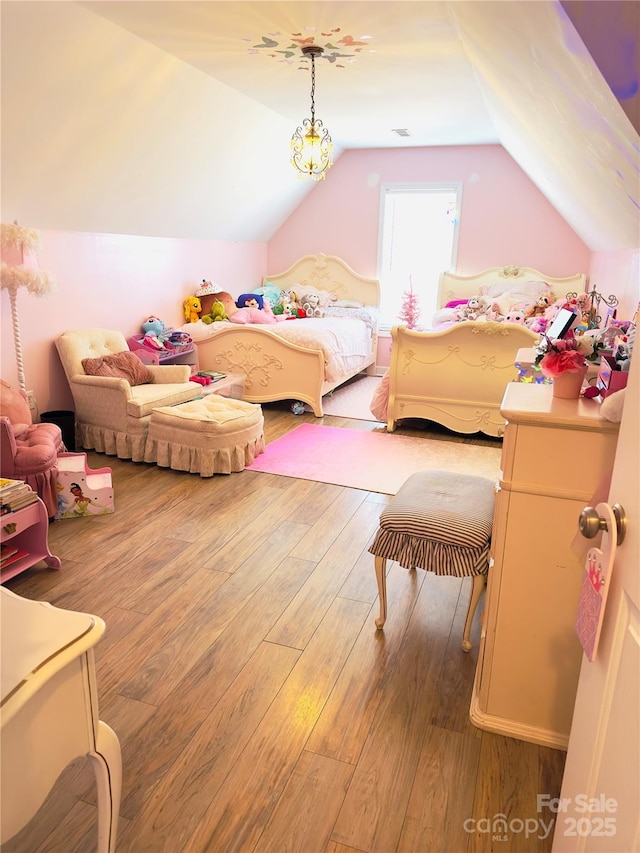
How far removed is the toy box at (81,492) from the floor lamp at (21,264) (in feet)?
3.58

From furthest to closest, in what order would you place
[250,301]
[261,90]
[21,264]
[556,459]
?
1. [250,301]
2. [261,90]
3. [21,264]
4. [556,459]

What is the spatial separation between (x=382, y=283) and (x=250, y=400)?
8.76ft

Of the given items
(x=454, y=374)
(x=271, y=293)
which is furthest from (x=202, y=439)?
(x=271, y=293)

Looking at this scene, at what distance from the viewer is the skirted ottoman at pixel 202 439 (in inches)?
149

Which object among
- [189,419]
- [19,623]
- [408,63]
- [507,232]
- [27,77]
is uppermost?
[408,63]

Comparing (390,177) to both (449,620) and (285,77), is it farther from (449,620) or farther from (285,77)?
(449,620)

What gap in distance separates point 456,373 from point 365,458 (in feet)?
3.51

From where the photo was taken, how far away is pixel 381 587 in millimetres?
2217

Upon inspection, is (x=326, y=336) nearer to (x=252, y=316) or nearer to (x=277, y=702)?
(x=252, y=316)

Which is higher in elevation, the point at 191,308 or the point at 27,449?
the point at 191,308

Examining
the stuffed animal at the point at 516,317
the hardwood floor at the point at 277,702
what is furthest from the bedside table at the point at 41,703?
the stuffed animal at the point at 516,317

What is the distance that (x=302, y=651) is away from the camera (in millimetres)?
2131

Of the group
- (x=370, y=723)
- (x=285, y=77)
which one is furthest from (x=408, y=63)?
(x=370, y=723)

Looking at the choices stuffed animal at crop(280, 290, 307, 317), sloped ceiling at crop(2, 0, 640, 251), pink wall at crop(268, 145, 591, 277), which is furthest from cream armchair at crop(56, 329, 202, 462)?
pink wall at crop(268, 145, 591, 277)
